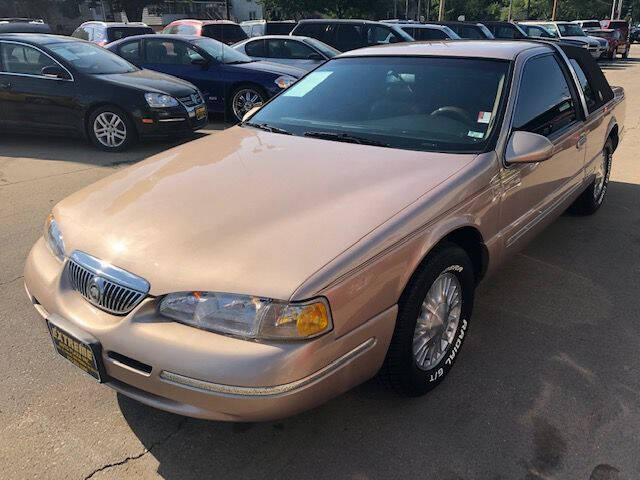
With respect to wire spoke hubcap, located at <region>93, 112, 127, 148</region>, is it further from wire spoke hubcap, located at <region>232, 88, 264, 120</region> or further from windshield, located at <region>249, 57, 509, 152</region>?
windshield, located at <region>249, 57, 509, 152</region>

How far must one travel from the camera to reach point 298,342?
199 centimetres

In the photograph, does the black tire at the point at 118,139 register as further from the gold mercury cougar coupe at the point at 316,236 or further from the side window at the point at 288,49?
the side window at the point at 288,49

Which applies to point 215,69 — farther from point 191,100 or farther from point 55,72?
point 55,72

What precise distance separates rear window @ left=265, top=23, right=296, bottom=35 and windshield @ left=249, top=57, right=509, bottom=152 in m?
→ 13.4

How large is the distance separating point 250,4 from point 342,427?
223 ft

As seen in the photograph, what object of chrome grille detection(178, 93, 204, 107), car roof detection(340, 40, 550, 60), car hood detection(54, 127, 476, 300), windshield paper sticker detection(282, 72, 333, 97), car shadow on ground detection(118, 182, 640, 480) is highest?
car roof detection(340, 40, 550, 60)

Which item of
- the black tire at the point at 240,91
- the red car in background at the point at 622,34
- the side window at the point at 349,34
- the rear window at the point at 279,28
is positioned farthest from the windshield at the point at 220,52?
the red car in background at the point at 622,34

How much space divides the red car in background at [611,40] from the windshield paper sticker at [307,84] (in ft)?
86.2

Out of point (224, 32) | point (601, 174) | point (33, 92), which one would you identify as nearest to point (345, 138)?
point (601, 174)

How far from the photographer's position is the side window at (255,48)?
11.4m

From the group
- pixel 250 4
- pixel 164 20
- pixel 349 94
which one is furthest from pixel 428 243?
pixel 250 4

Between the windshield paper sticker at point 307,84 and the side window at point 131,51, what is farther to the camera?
the side window at point 131,51

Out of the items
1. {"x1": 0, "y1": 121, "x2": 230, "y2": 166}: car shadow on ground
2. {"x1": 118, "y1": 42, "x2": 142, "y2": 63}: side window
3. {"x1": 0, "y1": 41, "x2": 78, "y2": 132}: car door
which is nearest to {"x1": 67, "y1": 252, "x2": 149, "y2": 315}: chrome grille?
{"x1": 0, "y1": 121, "x2": 230, "y2": 166}: car shadow on ground

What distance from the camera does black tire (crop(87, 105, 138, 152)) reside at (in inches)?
297
